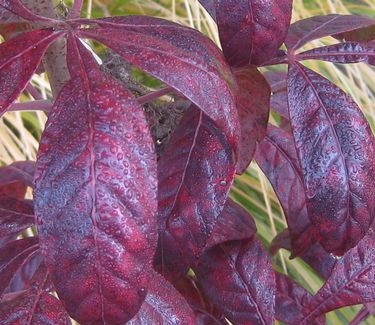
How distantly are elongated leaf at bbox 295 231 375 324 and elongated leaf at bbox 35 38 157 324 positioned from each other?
0.29 m

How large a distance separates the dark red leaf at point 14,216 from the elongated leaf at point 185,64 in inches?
10.1

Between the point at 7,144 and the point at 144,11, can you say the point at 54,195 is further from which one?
the point at 144,11

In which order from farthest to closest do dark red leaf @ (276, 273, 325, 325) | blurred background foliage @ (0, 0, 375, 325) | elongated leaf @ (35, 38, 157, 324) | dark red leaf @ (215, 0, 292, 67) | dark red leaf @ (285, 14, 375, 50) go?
blurred background foliage @ (0, 0, 375, 325), dark red leaf @ (276, 273, 325, 325), dark red leaf @ (285, 14, 375, 50), dark red leaf @ (215, 0, 292, 67), elongated leaf @ (35, 38, 157, 324)

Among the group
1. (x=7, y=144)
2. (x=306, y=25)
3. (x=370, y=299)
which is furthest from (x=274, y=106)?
(x=7, y=144)

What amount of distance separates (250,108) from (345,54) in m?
0.09

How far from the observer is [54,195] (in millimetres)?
401

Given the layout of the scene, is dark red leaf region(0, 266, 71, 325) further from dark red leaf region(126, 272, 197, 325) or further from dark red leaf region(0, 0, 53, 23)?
dark red leaf region(0, 0, 53, 23)

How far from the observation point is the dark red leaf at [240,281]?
66 centimetres

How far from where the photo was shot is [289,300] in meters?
0.78

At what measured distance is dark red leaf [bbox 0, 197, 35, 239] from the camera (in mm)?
659

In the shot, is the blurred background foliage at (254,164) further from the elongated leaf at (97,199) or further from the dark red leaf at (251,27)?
the elongated leaf at (97,199)

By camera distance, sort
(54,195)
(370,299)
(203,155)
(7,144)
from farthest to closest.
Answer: (7,144), (370,299), (203,155), (54,195)

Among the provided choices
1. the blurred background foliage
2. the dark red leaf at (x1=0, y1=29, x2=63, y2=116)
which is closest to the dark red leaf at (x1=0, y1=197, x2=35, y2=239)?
the dark red leaf at (x1=0, y1=29, x2=63, y2=116)

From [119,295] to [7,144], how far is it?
4.90ft
